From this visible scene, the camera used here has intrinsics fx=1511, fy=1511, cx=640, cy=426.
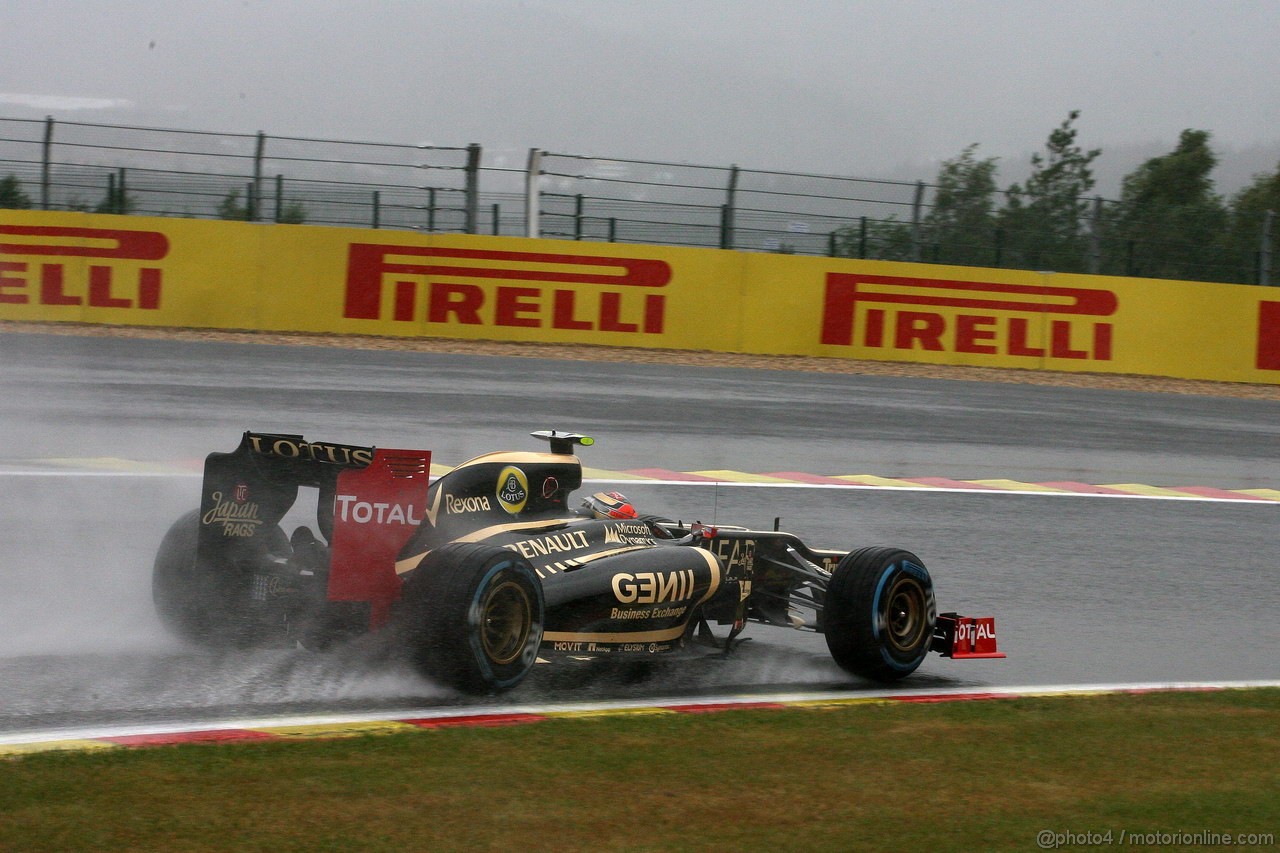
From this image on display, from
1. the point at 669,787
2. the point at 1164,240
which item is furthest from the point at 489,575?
the point at 1164,240

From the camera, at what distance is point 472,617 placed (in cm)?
562

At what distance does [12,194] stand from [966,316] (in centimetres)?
1338

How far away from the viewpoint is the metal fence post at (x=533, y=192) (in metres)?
21.8

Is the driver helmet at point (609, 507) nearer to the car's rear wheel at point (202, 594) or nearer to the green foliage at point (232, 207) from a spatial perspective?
the car's rear wheel at point (202, 594)

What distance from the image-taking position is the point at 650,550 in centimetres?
652

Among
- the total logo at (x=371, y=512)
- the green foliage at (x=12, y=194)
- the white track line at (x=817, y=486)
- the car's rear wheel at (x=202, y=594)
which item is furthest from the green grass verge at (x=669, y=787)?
the green foliage at (x=12, y=194)

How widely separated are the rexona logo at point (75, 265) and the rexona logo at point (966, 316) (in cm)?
935

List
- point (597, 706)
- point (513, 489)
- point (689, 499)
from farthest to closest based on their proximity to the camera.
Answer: point (689, 499) → point (513, 489) → point (597, 706)

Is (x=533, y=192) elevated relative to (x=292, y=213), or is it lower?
elevated

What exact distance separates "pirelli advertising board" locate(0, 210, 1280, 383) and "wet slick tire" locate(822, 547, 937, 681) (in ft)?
46.4

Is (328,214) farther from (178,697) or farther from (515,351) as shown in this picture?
(178,697)

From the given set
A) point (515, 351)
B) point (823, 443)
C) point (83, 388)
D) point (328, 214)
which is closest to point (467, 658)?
point (823, 443)

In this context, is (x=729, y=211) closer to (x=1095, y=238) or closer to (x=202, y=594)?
(x=1095, y=238)

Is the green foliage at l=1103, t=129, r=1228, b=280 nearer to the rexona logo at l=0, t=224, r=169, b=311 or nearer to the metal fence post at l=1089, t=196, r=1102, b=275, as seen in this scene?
the metal fence post at l=1089, t=196, r=1102, b=275
